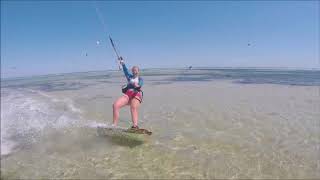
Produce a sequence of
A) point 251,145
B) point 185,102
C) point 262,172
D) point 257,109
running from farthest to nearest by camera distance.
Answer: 1. point 185,102
2. point 257,109
3. point 251,145
4. point 262,172

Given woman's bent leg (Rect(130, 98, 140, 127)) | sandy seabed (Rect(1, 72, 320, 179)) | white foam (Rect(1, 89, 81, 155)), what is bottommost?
sandy seabed (Rect(1, 72, 320, 179))

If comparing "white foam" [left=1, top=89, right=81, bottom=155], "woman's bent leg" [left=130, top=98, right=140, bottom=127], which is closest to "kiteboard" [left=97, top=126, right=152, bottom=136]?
"woman's bent leg" [left=130, top=98, right=140, bottom=127]

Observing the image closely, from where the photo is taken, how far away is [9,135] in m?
13.1

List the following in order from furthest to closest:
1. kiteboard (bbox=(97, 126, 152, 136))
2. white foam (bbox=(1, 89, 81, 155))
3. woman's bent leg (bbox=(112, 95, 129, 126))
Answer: white foam (bbox=(1, 89, 81, 155)) → woman's bent leg (bbox=(112, 95, 129, 126)) → kiteboard (bbox=(97, 126, 152, 136))

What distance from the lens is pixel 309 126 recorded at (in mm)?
13680

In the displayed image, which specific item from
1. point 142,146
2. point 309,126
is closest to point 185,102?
point 309,126

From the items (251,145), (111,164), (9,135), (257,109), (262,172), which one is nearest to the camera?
(262,172)

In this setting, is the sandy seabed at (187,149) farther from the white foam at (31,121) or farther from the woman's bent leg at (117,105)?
the woman's bent leg at (117,105)

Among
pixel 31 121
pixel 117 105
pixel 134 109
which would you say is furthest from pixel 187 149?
pixel 31 121

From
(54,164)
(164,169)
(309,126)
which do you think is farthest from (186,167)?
(309,126)

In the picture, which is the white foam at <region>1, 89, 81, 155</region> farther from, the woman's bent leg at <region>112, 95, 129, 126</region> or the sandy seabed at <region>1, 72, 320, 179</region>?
the woman's bent leg at <region>112, 95, 129, 126</region>

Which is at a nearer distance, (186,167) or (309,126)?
(186,167)

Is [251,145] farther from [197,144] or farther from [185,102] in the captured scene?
[185,102]

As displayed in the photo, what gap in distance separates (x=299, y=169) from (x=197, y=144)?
3523 millimetres
